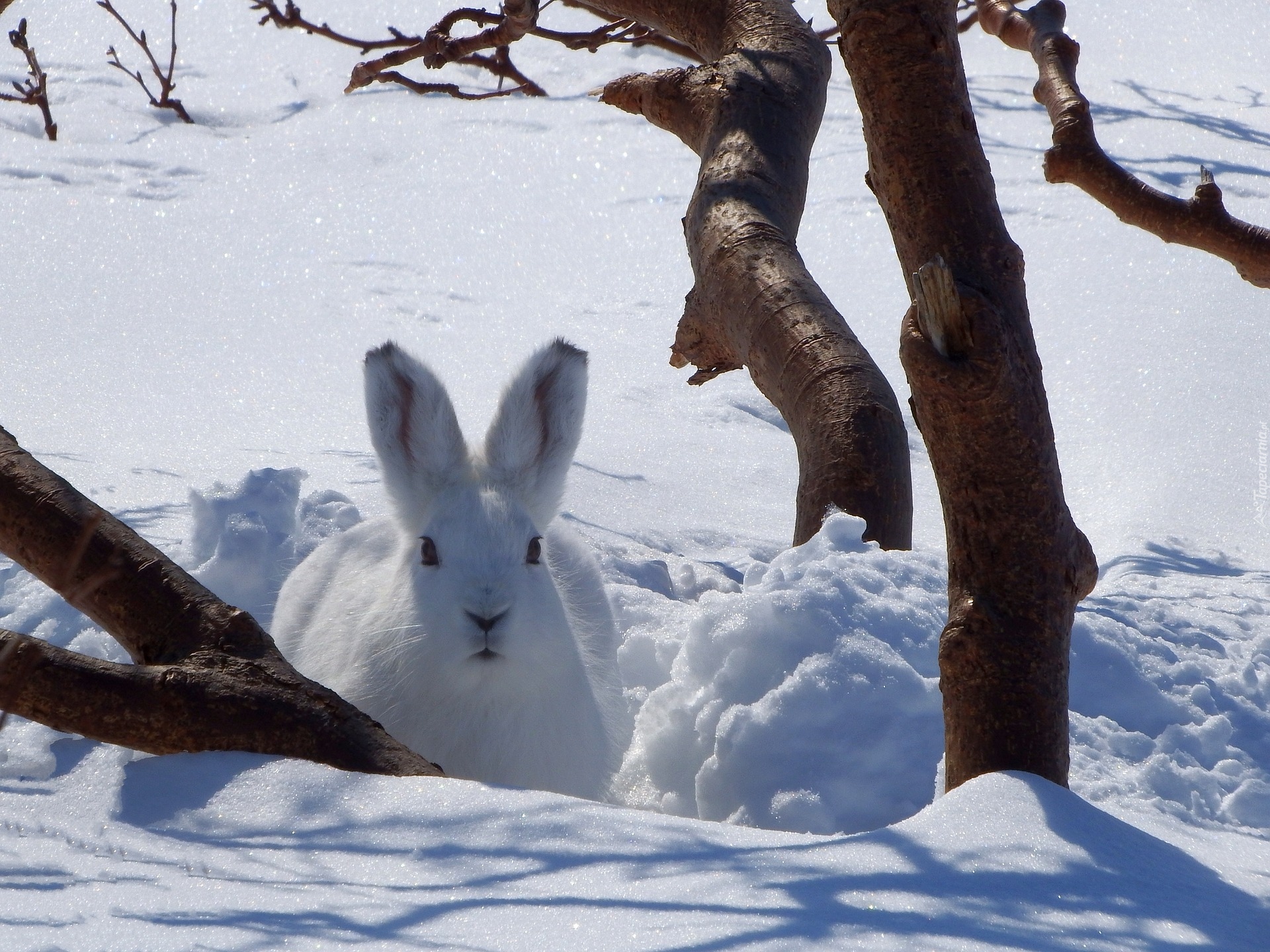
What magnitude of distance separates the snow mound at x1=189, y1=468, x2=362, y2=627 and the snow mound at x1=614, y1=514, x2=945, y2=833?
160 cm

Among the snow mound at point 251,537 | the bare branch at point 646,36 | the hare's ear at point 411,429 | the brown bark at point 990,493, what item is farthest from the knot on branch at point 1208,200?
the snow mound at point 251,537

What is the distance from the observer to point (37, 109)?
33.0ft

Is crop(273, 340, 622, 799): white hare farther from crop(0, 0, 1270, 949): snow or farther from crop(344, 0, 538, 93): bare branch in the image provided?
crop(344, 0, 538, 93): bare branch

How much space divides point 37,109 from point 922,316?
10.0 m

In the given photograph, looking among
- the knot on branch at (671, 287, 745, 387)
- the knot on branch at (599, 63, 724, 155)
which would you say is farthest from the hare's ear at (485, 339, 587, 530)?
the knot on branch at (599, 63, 724, 155)

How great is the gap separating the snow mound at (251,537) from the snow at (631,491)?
0.6 inches

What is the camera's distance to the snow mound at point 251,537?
429 centimetres

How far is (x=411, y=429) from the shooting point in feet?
11.6

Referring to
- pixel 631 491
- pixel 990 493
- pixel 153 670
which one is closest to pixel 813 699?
pixel 990 493

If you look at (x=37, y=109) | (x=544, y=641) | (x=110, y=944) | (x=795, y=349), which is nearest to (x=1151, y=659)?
(x=795, y=349)

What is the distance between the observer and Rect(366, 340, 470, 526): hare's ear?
3.51 meters

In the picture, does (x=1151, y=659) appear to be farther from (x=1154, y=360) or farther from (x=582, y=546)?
(x=1154, y=360)

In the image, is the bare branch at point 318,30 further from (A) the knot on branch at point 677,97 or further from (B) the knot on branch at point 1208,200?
(B) the knot on branch at point 1208,200

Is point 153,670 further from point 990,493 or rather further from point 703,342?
point 703,342
